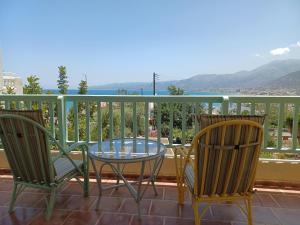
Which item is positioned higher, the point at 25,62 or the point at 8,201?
the point at 25,62

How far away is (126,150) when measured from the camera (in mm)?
2555

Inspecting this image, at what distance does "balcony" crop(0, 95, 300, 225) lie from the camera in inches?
91.7

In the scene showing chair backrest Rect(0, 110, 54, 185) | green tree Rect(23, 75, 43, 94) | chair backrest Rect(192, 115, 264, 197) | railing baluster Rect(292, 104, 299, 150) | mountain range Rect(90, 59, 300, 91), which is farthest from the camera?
green tree Rect(23, 75, 43, 94)

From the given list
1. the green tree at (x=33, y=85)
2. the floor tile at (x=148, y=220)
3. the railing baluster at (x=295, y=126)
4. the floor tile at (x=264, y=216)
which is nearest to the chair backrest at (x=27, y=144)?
the floor tile at (x=148, y=220)

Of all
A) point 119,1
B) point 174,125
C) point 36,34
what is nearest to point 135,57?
point 36,34

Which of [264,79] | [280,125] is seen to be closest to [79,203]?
[280,125]

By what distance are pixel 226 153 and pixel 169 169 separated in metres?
1.59

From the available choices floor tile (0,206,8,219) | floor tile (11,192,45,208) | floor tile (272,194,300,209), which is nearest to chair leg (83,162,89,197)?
floor tile (11,192,45,208)

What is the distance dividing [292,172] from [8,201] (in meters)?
3.23

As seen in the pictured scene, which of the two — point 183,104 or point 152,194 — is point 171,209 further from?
point 183,104

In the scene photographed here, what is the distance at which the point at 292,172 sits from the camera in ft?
10.3

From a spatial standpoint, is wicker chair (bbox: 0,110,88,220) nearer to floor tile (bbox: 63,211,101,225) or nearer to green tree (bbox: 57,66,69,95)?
floor tile (bbox: 63,211,101,225)

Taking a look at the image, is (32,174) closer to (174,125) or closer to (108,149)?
(108,149)

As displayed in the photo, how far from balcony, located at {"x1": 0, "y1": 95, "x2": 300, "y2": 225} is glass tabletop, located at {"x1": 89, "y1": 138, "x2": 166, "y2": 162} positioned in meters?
0.54
